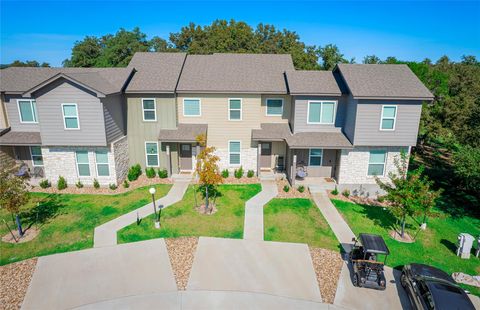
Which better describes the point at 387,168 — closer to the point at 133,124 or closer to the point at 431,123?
the point at 431,123

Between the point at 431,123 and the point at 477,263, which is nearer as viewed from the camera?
the point at 477,263

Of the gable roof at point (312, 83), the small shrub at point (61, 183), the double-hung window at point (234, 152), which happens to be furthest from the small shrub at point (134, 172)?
the gable roof at point (312, 83)

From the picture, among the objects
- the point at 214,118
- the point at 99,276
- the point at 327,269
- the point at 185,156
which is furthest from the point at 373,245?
the point at 185,156

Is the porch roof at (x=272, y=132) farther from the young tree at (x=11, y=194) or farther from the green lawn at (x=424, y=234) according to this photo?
the young tree at (x=11, y=194)

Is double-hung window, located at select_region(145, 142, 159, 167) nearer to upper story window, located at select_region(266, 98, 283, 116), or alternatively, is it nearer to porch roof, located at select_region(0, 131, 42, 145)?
porch roof, located at select_region(0, 131, 42, 145)

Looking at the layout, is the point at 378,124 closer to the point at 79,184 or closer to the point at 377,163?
the point at 377,163

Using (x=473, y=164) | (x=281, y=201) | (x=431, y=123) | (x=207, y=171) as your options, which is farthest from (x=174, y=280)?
(x=431, y=123)
